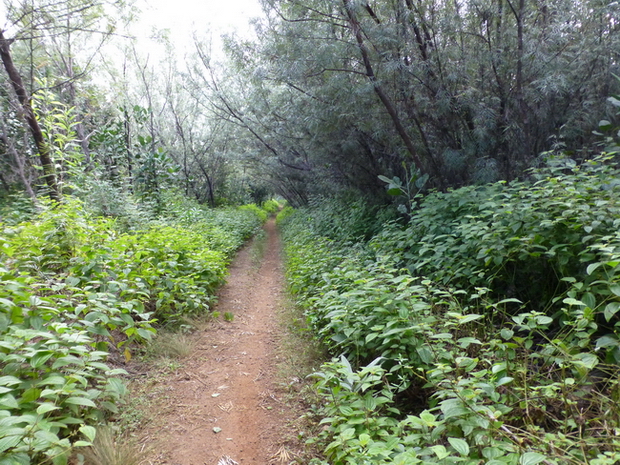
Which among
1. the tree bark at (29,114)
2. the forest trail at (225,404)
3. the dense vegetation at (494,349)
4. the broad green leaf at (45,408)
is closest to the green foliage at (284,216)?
the tree bark at (29,114)

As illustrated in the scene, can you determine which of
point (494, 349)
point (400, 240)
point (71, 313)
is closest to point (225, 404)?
point (71, 313)

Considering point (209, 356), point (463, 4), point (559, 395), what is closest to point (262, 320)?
point (209, 356)

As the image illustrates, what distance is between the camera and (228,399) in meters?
2.89

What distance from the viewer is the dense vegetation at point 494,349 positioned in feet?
5.22

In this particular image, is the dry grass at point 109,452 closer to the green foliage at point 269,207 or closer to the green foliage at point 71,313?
the green foliage at point 71,313

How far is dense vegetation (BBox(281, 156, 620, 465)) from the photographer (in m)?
1.59

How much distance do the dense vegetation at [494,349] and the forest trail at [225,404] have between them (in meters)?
0.50

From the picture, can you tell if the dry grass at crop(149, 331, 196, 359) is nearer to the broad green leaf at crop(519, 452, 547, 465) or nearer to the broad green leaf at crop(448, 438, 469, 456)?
the broad green leaf at crop(448, 438, 469, 456)

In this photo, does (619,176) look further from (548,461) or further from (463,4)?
(463,4)

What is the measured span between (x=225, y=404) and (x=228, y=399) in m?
0.07

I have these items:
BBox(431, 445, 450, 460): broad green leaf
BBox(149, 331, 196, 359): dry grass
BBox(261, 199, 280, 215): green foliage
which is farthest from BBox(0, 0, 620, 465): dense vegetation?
BBox(261, 199, 280, 215): green foliage

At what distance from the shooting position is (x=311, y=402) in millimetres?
2734

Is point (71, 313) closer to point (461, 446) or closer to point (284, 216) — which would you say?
point (461, 446)

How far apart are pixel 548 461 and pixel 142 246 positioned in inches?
178
